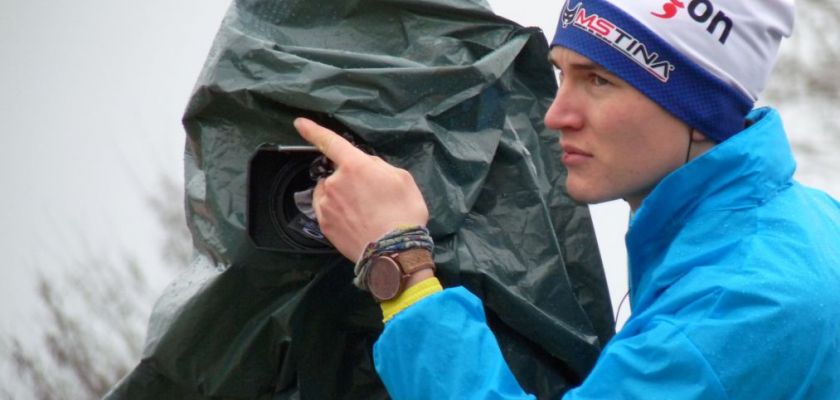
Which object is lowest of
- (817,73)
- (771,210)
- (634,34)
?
(817,73)

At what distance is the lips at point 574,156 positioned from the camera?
8.95 feet

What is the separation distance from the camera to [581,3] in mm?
2828

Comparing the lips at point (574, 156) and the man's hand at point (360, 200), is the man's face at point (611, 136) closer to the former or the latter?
the lips at point (574, 156)

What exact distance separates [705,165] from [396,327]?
1.70 ft

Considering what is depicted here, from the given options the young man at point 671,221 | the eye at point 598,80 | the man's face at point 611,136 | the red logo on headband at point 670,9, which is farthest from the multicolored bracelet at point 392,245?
the red logo on headband at point 670,9

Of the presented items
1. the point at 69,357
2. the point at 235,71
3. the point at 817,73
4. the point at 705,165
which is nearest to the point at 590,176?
the point at 705,165

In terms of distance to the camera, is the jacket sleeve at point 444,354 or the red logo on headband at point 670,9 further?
the red logo on headband at point 670,9

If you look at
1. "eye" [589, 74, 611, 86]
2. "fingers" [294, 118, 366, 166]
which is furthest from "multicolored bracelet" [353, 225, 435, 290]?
"eye" [589, 74, 611, 86]

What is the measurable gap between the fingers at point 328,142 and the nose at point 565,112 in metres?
0.30

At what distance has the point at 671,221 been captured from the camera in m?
2.69

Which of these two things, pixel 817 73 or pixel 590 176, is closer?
pixel 590 176

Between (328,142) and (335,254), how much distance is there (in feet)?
0.79

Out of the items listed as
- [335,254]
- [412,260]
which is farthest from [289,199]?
[412,260]

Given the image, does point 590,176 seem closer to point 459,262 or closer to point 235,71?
point 459,262
